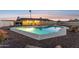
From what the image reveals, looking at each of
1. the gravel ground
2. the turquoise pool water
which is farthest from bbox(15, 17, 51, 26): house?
the gravel ground

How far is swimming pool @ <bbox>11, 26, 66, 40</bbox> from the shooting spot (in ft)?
11.4

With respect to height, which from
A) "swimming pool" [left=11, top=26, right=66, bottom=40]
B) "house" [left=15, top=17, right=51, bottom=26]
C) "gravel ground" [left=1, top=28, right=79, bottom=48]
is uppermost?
"house" [left=15, top=17, right=51, bottom=26]

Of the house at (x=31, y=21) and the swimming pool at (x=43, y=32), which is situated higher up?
the house at (x=31, y=21)

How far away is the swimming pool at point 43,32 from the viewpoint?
11.4 ft

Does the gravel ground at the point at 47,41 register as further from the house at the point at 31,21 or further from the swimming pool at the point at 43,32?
the house at the point at 31,21

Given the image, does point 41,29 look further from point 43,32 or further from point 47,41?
point 47,41

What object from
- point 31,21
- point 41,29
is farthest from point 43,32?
point 31,21

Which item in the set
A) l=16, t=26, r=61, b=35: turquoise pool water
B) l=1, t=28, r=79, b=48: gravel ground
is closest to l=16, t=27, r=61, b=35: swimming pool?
l=16, t=26, r=61, b=35: turquoise pool water

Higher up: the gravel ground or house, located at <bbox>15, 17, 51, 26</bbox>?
house, located at <bbox>15, 17, 51, 26</bbox>

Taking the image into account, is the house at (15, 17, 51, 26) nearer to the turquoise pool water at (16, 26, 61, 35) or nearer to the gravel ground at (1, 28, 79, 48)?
the turquoise pool water at (16, 26, 61, 35)

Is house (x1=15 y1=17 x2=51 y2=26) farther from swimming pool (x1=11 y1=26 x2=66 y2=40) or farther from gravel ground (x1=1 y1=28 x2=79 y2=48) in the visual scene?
gravel ground (x1=1 y1=28 x2=79 y2=48)

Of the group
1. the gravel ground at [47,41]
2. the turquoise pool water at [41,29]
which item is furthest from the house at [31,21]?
the gravel ground at [47,41]

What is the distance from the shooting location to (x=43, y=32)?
3.48 meters
